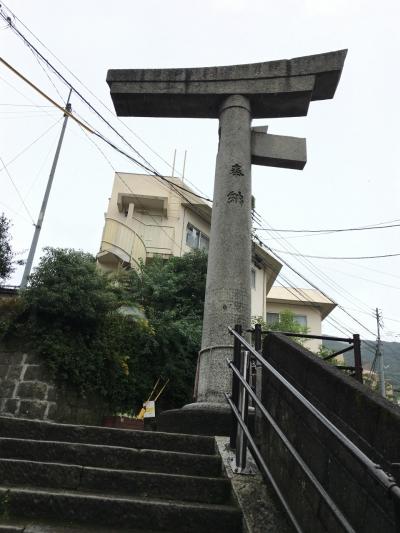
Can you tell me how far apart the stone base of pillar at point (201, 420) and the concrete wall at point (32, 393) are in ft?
10.4

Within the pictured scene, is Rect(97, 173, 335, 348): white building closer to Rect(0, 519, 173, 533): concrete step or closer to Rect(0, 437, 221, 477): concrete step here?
Rect(0, 437, 221, 477): concrete step

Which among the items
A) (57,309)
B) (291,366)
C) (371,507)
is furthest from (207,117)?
(371,507)

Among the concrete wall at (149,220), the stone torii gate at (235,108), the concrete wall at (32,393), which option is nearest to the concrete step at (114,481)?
the stone torii gate at (235,108)

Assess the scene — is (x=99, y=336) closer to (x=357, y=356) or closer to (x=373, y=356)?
(x=357, y=356)

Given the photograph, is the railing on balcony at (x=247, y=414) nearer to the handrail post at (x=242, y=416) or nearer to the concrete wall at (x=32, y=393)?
the handrail post at (x=242, y=416)

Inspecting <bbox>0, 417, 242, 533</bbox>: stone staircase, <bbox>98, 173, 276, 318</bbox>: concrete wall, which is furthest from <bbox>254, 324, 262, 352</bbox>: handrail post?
<bbox>98, 173, 276, 318</bbox>: concrete wall

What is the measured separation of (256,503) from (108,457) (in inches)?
45.8

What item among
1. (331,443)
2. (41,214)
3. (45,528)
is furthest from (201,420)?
(41,214)

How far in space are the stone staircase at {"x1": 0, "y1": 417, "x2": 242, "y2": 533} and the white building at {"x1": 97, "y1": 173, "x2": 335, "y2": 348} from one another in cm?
1125

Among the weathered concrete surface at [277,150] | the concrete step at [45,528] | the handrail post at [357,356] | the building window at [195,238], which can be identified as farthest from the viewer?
the building window at [195,238]

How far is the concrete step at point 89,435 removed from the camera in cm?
355

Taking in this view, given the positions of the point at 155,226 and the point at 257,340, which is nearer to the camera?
the point at 257,340

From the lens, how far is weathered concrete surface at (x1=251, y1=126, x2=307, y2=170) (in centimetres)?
668

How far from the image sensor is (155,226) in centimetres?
1653
